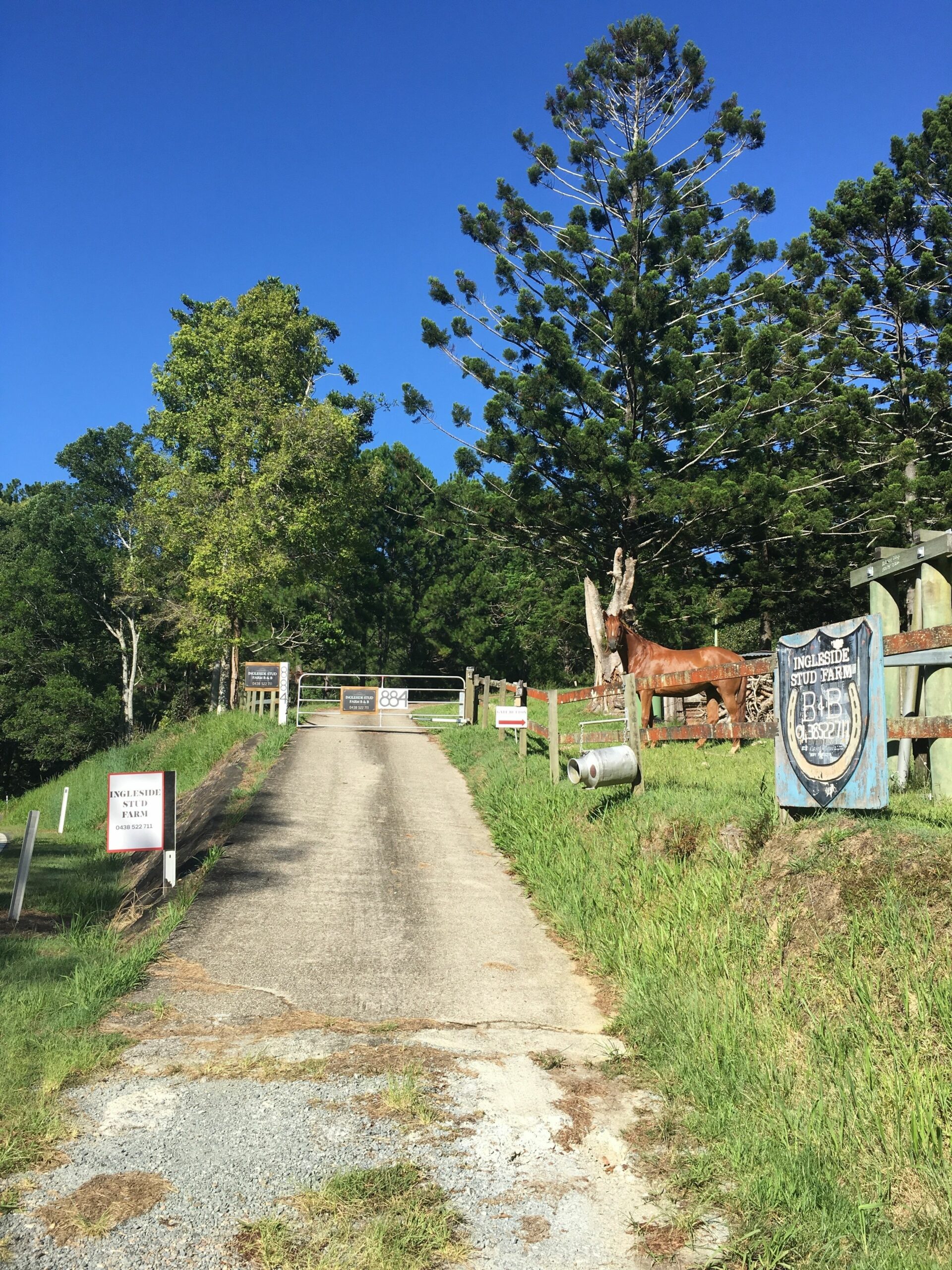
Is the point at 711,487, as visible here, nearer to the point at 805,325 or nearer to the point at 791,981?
the point at 805,325

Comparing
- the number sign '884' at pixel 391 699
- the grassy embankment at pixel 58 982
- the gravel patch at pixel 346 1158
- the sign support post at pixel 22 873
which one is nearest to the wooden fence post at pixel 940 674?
the gravel patch at pixel 346 1158

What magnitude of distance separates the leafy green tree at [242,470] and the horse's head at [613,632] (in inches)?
621

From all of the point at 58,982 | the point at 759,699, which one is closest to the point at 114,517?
the point at 759,699

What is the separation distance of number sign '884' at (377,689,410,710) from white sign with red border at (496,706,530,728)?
8047 mm

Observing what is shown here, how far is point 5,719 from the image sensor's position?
4616cm

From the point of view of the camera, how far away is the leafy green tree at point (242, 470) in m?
30.7

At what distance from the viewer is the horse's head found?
1705 centimetres

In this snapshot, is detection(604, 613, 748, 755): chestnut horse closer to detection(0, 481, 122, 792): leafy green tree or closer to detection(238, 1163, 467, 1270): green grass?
detection(238, 1163, 467, 1270): green grass

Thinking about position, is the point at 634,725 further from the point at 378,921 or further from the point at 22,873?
the point at 22,873

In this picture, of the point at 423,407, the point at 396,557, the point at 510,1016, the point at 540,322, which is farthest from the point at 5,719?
the point at 510,1016

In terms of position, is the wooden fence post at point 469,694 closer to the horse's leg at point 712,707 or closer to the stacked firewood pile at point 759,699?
the stacked firewood pile at point 759,699

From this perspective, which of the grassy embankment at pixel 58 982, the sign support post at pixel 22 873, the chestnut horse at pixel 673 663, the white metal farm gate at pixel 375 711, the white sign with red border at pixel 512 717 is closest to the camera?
the grassy embankment at pixel 58 982

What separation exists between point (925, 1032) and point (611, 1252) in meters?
1.66

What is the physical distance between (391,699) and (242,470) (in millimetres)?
12461
